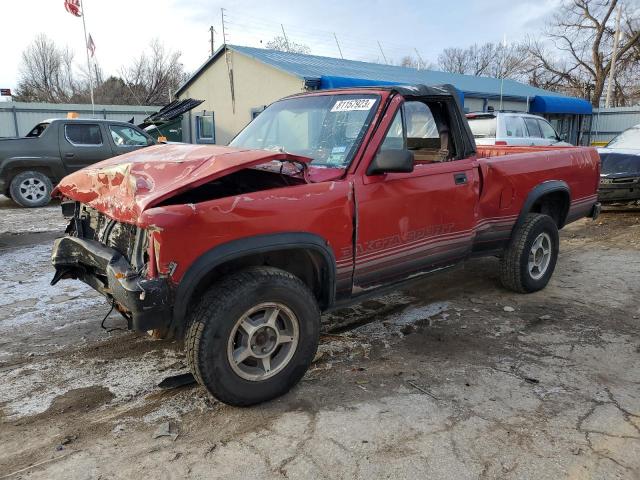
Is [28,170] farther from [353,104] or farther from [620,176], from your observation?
[620,176]

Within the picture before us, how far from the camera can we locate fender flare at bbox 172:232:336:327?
259cm

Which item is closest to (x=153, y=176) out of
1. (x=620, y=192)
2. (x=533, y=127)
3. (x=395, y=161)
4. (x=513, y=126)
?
(x=395, y=161)

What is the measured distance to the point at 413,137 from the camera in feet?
13.4

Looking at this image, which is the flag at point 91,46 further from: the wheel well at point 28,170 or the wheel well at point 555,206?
the wheel well at point 555,206

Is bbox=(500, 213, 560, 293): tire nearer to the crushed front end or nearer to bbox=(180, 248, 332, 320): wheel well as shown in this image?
bbox=(180, 248, 332, 320): wheel well

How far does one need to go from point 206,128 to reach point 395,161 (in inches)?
766

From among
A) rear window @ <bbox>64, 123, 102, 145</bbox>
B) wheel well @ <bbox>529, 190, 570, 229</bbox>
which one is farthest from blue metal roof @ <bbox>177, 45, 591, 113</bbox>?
wheel well @ <bbox>529, 190, 570, 229</bbox>

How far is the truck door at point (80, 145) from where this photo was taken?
1016 cm

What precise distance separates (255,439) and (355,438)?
21.5 inches

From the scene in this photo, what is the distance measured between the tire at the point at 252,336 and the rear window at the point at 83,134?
29.9 ft

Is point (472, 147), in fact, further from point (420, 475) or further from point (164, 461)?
point (164, 461)

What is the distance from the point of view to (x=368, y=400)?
10.00ft

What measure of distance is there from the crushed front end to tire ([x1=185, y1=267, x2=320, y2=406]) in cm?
26

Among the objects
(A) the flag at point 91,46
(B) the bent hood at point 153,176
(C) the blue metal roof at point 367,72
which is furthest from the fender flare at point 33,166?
(A) the flag at point 91,46
